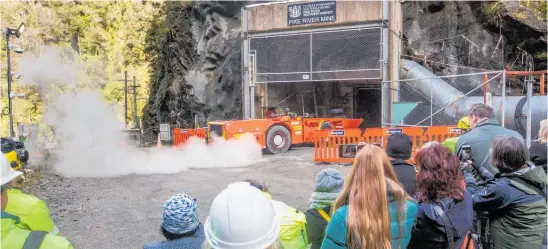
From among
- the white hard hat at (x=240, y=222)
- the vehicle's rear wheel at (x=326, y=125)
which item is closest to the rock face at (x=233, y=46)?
the vehicle's rear wheel at (x=326, y=125)

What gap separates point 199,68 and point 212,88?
4.69 ft

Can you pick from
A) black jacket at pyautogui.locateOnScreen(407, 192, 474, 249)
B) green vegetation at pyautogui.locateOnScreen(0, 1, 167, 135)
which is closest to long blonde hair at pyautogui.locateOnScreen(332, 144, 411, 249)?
black jacket at pyautogui.locateOnScreen(407, 192, 474, 249)

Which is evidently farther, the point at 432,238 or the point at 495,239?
the point at 495,239

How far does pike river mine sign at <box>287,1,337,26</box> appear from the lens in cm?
1862

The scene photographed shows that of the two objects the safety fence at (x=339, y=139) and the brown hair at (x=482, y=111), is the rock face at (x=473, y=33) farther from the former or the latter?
the brown hair at (x=482, y=111)

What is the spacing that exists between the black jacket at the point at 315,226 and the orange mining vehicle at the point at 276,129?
1225 cm

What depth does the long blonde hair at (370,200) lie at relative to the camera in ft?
7.65

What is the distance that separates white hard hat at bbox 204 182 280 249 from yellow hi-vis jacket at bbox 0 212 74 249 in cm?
66

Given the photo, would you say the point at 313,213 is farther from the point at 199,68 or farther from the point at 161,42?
Answer: the point at 161,42

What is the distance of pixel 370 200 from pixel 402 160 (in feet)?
4.08

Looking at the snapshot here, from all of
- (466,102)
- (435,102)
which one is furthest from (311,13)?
(466,102)

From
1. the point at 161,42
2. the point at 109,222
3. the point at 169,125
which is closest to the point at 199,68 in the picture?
the point at 169,125

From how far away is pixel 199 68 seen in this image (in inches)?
982

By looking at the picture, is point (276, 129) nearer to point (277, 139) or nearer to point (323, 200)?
point (277, 139)
